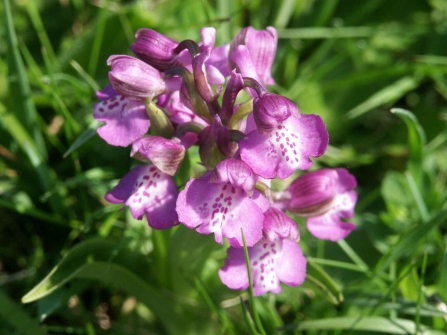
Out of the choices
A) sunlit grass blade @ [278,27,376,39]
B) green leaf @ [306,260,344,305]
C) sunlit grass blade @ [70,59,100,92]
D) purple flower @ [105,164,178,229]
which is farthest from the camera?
sunlit grass blade @ [278,27,376,39]

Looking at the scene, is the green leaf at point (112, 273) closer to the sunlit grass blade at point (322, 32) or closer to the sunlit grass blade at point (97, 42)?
the sunlit grass blade at point (97, 42)

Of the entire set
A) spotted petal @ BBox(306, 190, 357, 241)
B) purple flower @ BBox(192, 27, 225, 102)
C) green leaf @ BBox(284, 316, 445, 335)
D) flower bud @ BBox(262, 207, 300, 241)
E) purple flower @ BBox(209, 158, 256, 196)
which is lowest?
green leaf @ BBox(284, 316, 445, 335)

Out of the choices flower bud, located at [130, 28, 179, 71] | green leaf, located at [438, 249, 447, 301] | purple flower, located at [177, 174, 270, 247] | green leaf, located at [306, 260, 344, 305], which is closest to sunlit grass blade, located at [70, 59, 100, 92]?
flower bud, located at [130, 28, 179, 71]

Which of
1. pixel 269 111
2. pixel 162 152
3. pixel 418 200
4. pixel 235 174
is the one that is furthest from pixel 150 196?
pixel 418 200

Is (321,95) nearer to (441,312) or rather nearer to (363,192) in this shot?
(363,192)

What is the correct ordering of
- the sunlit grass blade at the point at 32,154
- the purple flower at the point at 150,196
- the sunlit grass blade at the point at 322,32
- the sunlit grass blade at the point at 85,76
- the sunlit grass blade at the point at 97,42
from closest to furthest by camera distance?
the purple flower at the point at 150,196 → the sunlit grass blade at the point at 85,76 → the sunlit grass blade at the point at 32,154 → the sunlit grass blade at the point at 97,42 → the sunlit grass blade at the point at 322,32

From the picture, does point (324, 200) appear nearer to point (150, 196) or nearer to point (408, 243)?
point (408, 243)

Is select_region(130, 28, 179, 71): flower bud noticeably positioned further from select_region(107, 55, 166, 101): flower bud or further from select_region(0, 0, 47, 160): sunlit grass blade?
select_region(0, 0, 47, 160): sunlit grass blade

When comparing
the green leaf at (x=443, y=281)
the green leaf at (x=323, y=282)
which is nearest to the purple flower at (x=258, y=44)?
the green leaf at (x=323, y=282)
